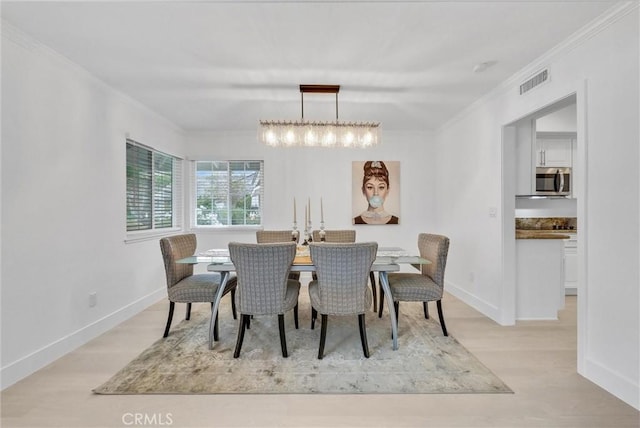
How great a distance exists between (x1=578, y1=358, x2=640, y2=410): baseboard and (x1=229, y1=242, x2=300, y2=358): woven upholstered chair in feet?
6.95

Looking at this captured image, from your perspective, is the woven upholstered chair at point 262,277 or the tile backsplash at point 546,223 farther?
the tile backsplash at point 546,223

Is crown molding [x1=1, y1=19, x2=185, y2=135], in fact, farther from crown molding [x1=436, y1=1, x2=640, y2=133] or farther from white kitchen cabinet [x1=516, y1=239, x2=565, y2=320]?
white kitchen cabinet [x1=516, y1=239, x2=565, y2=320]

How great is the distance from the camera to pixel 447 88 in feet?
10.3

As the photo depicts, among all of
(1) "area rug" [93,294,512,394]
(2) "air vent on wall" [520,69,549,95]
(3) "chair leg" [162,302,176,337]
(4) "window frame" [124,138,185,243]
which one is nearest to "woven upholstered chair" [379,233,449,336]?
(1) "area rug" [93,294,512,394]

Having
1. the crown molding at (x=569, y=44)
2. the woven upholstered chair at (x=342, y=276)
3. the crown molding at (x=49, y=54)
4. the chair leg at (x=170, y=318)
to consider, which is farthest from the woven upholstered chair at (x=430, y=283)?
the crown molding at (x=49, y=54)

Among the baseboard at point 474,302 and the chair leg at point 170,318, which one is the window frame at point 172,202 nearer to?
the chair leg at point 170,318

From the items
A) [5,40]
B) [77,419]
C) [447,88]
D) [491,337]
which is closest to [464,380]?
[491,337]

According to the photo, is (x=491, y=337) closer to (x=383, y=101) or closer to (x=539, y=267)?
(x=539, y=267)

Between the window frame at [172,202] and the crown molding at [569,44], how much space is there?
3.94 meters

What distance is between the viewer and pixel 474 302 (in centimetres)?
367

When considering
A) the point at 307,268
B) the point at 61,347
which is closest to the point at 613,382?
the point at 307,268

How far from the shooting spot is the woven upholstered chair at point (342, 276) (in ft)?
7.57

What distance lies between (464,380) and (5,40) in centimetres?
379

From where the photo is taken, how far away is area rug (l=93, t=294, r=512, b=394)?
2041mm
